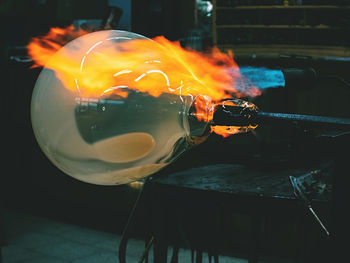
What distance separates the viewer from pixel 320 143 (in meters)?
0.84

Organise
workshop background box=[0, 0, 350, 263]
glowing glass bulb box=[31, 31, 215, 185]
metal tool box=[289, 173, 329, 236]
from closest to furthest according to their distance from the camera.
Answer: glowing glass bulb box=[31, 31, 215, 185], metal tool box=[289, 173, 329, 236], workshop background box=[0, 0, 350, 263]

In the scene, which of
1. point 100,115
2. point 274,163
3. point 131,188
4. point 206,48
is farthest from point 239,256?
point 100,115

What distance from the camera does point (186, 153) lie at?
304cm

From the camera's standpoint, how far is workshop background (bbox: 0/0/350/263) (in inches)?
126

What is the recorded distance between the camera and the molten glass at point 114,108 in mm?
759

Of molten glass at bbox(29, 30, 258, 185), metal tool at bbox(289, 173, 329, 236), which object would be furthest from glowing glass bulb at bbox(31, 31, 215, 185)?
metal tool at bbox(289, 173, 329, 236)

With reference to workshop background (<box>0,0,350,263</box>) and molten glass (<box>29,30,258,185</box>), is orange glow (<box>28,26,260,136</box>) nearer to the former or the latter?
molten glass (<box>29,30,258,185</box>)

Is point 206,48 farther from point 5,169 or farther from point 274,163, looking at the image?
point 274,163

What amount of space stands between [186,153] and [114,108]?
2.29m

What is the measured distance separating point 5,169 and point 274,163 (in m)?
3.50

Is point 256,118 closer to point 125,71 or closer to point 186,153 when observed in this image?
point 125,71

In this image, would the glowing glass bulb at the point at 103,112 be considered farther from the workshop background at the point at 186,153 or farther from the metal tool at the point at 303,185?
the workshop background at the point at 186,153

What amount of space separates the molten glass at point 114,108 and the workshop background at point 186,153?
0.83 metres

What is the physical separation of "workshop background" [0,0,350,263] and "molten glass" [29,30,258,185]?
2.71 ft
